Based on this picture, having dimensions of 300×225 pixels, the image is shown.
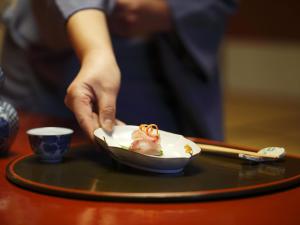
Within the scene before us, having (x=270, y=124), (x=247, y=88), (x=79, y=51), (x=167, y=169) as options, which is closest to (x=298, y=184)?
(x=167, y=169)

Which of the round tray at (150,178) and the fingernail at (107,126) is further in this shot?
the fingernail at (107,126)

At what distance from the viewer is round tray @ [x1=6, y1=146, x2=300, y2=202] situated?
1.96 feet

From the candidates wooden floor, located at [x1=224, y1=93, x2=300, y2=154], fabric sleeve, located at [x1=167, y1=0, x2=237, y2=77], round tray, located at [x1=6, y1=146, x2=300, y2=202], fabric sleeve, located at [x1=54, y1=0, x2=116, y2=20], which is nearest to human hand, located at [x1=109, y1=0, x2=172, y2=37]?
fabric sleeve, located at [x1=167, y1=0, x2=237, y2=77]

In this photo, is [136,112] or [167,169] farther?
[136,112]

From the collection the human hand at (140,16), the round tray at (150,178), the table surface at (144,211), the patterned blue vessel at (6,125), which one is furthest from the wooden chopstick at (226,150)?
the human hand at (140,16)

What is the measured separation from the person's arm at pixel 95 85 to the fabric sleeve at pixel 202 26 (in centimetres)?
37

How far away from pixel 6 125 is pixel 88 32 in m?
0.20

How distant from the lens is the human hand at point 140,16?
4.00 ft

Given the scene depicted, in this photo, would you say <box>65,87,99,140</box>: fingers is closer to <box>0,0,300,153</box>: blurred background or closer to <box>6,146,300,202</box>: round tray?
<box>6,146,300,202</box>: round tray

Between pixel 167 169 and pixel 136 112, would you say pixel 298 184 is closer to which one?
pixel 167 169

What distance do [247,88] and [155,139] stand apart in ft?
11.6

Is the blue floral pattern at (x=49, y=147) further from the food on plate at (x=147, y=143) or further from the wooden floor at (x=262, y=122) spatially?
the wooden floor at (x=262, y=122)

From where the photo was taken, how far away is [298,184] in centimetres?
66

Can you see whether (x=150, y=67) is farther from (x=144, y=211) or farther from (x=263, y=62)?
(x=263, y=62)
